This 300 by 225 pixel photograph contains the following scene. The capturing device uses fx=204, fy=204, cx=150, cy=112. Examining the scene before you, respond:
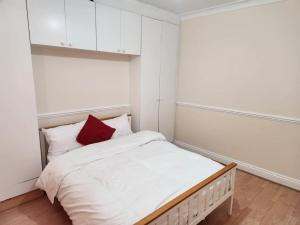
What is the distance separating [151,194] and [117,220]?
0.34 metres

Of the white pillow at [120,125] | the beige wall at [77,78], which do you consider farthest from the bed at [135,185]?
the beige wall at [77,78]

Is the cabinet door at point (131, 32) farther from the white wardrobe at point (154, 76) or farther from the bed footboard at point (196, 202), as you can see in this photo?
the bed footboard at point (196, 202)

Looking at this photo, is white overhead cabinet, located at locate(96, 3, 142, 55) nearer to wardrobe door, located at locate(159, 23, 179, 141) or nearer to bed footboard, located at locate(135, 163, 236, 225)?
wardrobe door, located at locate(159, 23, 179, 141)

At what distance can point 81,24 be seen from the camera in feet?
8.10

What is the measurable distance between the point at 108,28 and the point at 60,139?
1558 millimetres

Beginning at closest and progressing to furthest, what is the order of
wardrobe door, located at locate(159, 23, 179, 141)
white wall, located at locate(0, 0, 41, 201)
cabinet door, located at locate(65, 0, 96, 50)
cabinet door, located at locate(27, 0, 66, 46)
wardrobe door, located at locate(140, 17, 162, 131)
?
white wall, located at locate(0, 0, 41, 201)
cabinet door, located at locate(27, 0, 66, 46)
cabinet door, located at locate(65, 0, 96, 50)
wardrobe door, located at locate(140, 17, 162, 131)
wardrobe door, located at locate(159, 23, 179, 141)

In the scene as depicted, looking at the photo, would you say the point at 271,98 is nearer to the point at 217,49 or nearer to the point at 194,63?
the point at 217,49

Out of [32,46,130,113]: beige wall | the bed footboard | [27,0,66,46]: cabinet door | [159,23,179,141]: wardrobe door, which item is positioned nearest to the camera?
the bed footboard

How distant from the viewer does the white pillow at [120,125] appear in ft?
9.76

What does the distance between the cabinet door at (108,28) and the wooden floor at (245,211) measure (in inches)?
79.4

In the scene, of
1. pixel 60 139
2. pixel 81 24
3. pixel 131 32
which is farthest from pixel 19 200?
pixel 131 32

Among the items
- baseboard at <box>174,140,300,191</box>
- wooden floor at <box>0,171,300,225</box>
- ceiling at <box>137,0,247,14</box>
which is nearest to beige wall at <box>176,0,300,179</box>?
baseboard at <box>174,140,300,191</box>

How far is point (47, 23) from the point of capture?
2213 mm

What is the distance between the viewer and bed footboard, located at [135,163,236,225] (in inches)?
56.0
